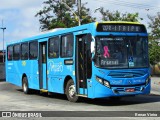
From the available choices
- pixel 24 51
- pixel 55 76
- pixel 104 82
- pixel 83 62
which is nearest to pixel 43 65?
pixel 55 76

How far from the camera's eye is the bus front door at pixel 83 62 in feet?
49.8

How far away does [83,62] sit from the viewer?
1555 cm

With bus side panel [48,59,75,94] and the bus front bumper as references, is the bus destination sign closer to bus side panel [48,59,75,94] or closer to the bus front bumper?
the bus front bumper

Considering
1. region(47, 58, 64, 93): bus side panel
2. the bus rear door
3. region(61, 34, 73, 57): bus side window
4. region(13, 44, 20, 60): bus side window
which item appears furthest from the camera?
region(13, 44, 20, 60): bus side window

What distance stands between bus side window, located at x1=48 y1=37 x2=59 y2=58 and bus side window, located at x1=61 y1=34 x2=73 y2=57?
585mm

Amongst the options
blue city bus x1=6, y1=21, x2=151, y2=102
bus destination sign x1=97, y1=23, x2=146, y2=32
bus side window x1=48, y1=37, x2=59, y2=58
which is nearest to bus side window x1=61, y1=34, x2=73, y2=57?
blue city bus x1=6, y1=21, x2=151, y2=102

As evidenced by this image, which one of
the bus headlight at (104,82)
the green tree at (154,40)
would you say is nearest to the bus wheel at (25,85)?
the bus headlight at (104,82)

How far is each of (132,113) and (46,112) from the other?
112 inches

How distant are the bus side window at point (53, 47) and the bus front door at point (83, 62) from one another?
2063 mm

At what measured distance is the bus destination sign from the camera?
1502 cm

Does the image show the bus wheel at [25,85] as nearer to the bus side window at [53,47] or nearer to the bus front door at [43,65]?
the bus front door at [43,65]

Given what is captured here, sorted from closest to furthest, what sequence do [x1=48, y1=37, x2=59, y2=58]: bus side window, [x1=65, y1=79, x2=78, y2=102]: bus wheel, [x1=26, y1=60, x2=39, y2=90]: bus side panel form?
[x1=65, y1=79, x2=78, y2=102]: bus wheel < [x1=48, y1=37, x2=59, y2=58]: bus side window < [x1=26, y1=60, x2=39, y2=90]: bus side panel

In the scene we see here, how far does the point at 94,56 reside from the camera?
14711 mm

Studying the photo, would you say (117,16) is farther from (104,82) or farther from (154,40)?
(104,82)
